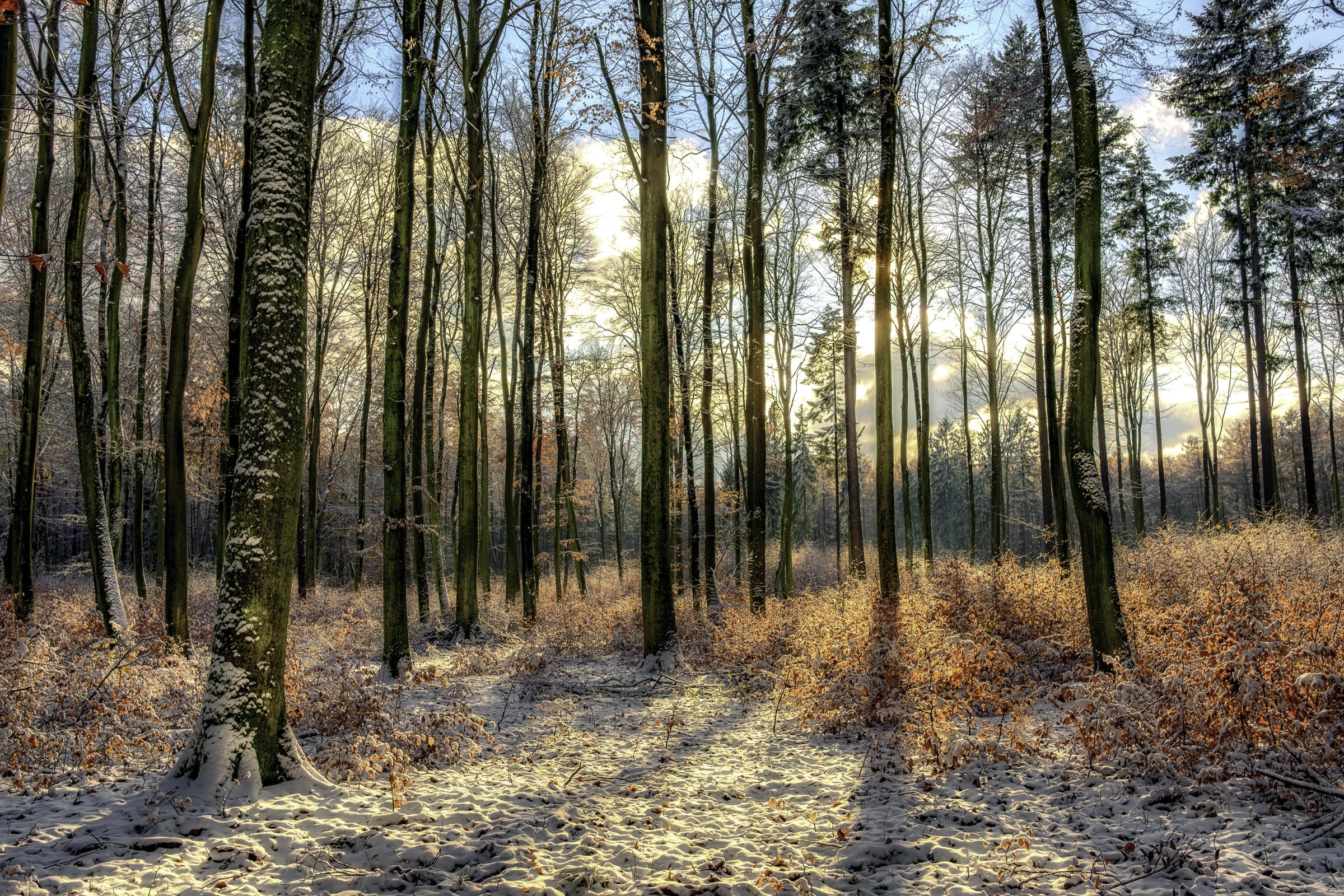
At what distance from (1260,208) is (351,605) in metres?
30.9

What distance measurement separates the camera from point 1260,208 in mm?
20719

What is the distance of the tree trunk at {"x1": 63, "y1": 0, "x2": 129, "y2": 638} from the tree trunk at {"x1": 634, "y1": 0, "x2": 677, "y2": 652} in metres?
8.35

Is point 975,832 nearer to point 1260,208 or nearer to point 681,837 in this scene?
point 681,837

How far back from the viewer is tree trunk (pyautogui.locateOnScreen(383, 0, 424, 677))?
9.65 meters

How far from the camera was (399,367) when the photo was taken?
980cm

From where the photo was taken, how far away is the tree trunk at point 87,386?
1031 cm

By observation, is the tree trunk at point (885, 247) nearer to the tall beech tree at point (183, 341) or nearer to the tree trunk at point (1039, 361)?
the tree trunk at point (1039, 361)

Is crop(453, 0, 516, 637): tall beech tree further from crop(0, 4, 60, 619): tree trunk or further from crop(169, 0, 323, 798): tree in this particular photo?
crop(169, 0, 323, 798): tree

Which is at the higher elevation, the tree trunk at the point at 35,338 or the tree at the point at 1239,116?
the tree at the point at 1239,116

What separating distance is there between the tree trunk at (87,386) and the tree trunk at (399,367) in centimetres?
437

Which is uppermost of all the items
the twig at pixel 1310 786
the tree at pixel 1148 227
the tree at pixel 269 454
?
the tree at pixel 1148 227

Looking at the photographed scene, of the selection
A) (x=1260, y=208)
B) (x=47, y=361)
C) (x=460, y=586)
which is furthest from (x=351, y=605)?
(x=1260, y=208)

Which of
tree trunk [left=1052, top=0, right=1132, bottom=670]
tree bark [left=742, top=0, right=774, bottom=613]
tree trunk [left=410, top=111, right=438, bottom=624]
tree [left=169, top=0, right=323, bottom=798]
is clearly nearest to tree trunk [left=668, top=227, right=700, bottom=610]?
tree bark [left=742, top=0, right=774, bottom=613]

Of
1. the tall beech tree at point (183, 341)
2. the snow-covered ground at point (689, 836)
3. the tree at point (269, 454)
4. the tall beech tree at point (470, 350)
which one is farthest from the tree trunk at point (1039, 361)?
the tall beech tree at point (183, 341)
